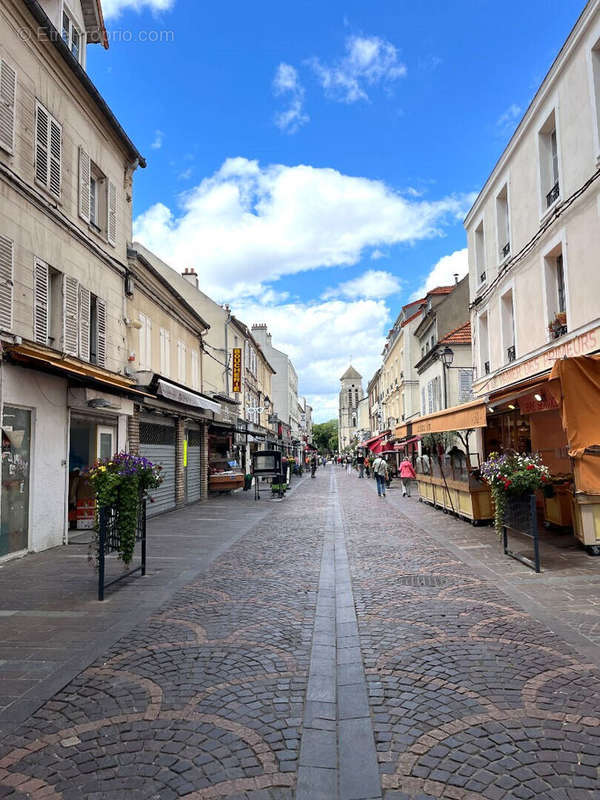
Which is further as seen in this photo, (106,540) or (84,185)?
(84,185)

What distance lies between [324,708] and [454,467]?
A: 11230 mm

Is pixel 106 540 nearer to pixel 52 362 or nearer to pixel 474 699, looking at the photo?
pixel 52 362

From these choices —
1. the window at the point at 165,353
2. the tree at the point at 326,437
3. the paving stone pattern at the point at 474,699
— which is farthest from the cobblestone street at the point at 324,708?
the tree at the point at 326,437

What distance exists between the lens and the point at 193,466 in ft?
66.7

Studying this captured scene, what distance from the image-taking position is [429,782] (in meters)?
2.82

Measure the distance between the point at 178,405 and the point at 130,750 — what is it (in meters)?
14.3

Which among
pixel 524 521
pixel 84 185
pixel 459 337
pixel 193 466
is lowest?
pixel 524 521

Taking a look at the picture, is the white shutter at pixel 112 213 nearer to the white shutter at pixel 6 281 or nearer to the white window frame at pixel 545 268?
the white shutter at pixel 6 281

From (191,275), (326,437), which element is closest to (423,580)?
(191,275)

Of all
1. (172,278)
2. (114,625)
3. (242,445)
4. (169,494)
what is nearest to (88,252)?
(169,494)

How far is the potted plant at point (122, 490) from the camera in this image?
6.92m

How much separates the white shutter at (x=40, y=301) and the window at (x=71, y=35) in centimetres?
580

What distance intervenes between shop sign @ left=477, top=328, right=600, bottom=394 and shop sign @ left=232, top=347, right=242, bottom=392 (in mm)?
16682

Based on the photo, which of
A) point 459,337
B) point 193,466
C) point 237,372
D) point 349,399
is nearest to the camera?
point 193,466
